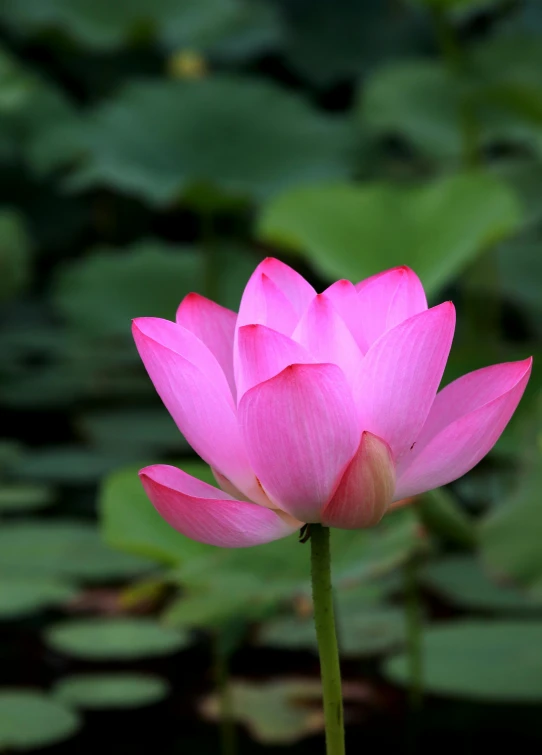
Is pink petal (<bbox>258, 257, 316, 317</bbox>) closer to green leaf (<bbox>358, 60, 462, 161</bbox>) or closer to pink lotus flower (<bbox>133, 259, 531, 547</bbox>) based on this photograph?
pink lotus flower (<bbox>133, 259, 531, 547</bbox>)

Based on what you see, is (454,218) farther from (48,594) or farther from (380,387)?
(380,387)

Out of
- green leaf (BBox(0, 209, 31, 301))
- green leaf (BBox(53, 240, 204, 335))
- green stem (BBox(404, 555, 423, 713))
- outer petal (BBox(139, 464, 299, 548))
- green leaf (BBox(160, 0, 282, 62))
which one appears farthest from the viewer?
green leaf (BBox(160, 0, 282, 62))

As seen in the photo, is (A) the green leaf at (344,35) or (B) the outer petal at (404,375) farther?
(A) the green leaf at (344,35)

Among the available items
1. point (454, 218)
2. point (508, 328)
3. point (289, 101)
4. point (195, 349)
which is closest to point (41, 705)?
point (195, 349)

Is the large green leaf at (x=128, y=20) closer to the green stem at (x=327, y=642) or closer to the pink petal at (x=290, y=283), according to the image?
the pink petal at (x=290, y=283)

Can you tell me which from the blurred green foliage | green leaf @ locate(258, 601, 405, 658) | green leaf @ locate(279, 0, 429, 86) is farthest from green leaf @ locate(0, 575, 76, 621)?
green leaf @ locate(279, 0, 429, 86)

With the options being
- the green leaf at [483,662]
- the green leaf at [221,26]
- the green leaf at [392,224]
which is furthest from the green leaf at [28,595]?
the green leaf at [221,26]

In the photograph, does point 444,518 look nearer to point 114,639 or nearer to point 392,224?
point 114,639
